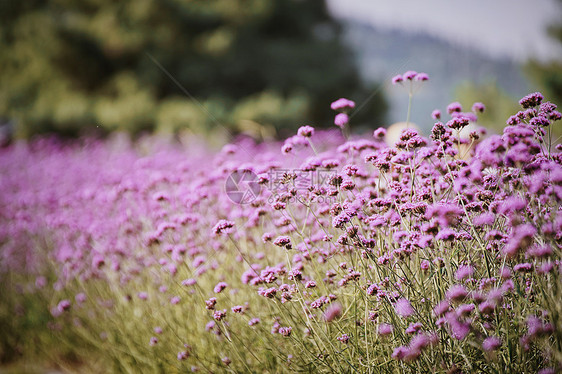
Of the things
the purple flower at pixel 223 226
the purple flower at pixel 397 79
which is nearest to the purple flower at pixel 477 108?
the purple flower at pixel 397 79

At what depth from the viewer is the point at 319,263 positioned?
2.52m

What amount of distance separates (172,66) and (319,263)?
13.1 m

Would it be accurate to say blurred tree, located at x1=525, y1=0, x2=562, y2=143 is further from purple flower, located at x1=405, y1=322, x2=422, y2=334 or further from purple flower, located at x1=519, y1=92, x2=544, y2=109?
purple flower, located at x1=405, y1=322, x2=422, y2=334

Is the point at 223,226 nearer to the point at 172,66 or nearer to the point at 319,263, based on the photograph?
the point at 319,263

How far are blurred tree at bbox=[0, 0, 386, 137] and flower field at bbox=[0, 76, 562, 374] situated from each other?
8252 mm

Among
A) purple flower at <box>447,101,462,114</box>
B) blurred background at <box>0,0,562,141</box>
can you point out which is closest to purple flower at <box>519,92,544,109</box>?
purple flower at <box>447,101,462,114</box>

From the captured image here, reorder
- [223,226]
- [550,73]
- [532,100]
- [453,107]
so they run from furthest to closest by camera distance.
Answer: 1. [550,73]
2. [453,107]
3. [223,226]
4. [532,100]

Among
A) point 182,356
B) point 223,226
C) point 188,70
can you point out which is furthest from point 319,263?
point 188,70

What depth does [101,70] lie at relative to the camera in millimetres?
14680

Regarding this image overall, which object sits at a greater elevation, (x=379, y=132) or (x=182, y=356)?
(x=379, y=132)

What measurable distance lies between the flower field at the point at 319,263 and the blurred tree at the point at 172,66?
8252mm

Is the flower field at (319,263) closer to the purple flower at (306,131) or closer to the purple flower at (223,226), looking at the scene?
the purple flower at (223,226)

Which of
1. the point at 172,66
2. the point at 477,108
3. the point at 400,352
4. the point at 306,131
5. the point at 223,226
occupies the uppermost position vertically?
the point at 477,108

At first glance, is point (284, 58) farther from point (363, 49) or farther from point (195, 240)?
point (195, 240)
